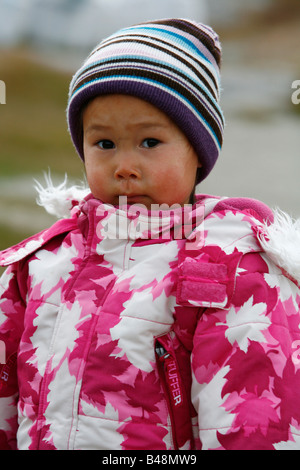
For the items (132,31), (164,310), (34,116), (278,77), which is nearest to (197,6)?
(278,77)

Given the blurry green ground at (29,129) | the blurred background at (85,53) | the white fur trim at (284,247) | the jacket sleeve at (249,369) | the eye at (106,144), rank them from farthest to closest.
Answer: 1. the blurry green ground at (29,129)
2. the blurred background at (85,53)
3. the eye at (106,144)
4. the white fur trim at (284,247)
5. the jacket sleeve at (249,369)

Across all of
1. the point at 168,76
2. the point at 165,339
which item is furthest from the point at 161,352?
the point at 168,76

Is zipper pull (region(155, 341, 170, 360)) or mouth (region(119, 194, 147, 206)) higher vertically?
mouth (region(119, 194, 147, 206))

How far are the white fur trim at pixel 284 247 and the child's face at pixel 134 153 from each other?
20 cm

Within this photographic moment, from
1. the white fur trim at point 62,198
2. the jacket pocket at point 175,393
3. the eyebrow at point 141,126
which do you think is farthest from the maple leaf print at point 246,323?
the white fur trim at point 62,198

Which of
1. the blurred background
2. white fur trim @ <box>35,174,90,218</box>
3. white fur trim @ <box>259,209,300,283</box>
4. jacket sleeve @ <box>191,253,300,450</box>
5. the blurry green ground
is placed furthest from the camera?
the blurry green ground

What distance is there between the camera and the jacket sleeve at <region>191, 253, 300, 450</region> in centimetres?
97

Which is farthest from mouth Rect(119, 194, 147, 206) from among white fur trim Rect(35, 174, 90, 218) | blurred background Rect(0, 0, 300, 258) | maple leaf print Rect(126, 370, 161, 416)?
blurred background Rect(0, 0, 300, 258)

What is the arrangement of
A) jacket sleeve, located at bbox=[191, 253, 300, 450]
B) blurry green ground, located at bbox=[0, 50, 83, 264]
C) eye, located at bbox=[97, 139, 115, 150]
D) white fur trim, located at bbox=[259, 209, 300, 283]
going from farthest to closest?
blurry green ground, located at bbox=[0, 50, 83, 264] < eye, located at bbox=[97, 139, 115, 150] < white fur trim, located at bbox=[259, 209, 300, 283] < jacket sleeve, located at bbox=[191, 253, 300, 450]

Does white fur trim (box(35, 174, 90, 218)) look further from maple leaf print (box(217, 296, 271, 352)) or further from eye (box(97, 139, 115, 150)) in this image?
maple leaf print (box(217, 296, 271, 352))

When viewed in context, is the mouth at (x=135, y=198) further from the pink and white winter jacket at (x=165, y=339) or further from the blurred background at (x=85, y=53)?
the blurred background at (x=85, y=53)

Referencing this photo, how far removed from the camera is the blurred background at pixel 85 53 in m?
3.38

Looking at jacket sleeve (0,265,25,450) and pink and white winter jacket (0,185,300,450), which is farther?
jacket sleeve (0,265,25,450)

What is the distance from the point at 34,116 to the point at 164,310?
4.00 metres
